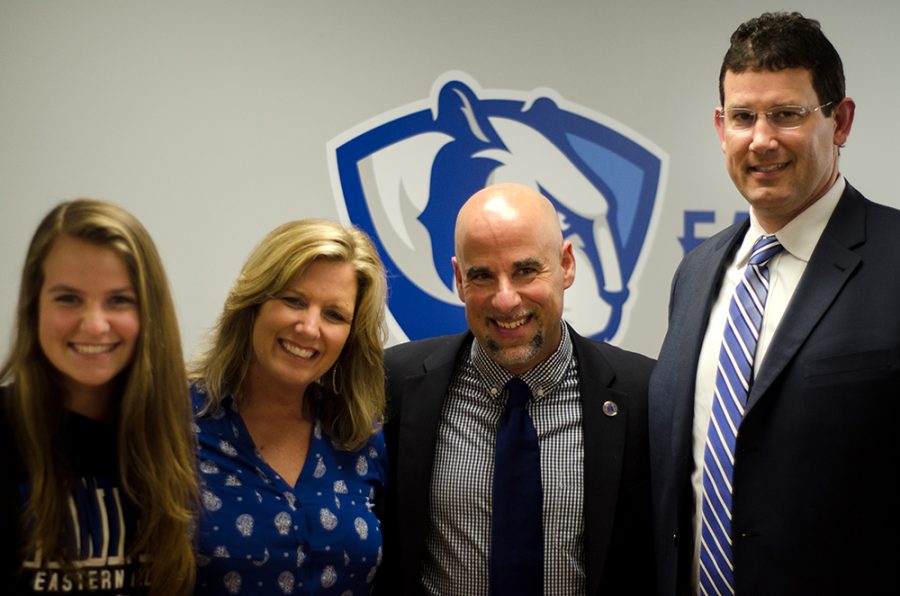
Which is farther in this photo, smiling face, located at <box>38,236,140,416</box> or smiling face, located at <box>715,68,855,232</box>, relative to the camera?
smiling face, located at <box>715,68,855,232</box>

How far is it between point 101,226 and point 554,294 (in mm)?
1109

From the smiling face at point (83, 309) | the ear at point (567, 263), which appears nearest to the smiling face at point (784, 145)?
the ear at point (567, 263)

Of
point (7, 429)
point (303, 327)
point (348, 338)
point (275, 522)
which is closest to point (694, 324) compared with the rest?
point (348, 338)

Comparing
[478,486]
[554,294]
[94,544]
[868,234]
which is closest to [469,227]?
[554,294]

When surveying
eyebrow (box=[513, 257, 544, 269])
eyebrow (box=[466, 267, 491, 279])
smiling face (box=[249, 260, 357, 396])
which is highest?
eyebrow (box=[513, 257, 544, 269])

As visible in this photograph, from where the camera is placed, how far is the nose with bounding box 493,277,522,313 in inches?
88.5

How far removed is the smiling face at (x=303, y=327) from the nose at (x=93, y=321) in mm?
507

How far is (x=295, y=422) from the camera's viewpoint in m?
2.18

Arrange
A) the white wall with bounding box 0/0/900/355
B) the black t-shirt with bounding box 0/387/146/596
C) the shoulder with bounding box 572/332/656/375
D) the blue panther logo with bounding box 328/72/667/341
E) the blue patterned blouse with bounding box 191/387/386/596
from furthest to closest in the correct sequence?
1. the blue panther logo with bounding box 328/72/667/341
2. the white wall with bounding box 0/0/900/355
3. the shoulder with bounding box 572/332/656/375
4. the blue patterned blouse with bounding box 191/387/386/596
5. the black t-shirt with bounding box 0/387/146/596

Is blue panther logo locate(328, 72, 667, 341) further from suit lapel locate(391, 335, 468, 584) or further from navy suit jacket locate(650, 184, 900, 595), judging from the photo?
navy suit jacket locate(650, 184, 900, 595)

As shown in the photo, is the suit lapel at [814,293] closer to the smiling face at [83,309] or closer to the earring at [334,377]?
the earring at [334,377]

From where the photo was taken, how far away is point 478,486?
2.24 metres

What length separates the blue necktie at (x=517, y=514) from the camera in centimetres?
217

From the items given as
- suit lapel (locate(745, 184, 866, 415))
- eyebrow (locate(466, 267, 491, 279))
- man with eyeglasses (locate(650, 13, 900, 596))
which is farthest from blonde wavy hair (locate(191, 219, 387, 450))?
suit lapel (locate(745, 184, 866, 415))
